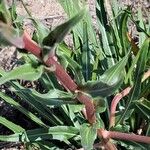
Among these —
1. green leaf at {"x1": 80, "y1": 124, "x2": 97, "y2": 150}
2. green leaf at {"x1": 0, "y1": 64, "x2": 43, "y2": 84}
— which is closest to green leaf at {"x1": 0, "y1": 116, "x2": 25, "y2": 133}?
green leaf at {"x1": 80, "y1": 124, "x2": 97, "y2": 150}

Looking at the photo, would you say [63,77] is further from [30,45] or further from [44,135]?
[44,135]

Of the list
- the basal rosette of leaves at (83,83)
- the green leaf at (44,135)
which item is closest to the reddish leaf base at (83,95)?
the basal rosette of leaves at (83,83)

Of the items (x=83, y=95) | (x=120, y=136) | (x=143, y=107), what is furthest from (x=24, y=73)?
(x=143, y=107)

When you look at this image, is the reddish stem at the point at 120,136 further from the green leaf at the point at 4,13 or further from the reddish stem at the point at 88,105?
the green leaf at the point at 4,13

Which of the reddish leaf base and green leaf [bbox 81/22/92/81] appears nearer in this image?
the reddish leaf base

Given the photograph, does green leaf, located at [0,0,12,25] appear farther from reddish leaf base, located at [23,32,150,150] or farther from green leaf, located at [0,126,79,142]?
green leaf, located at [0,126,79,142]

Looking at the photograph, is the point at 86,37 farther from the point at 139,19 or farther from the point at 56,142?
the point at 56,142
